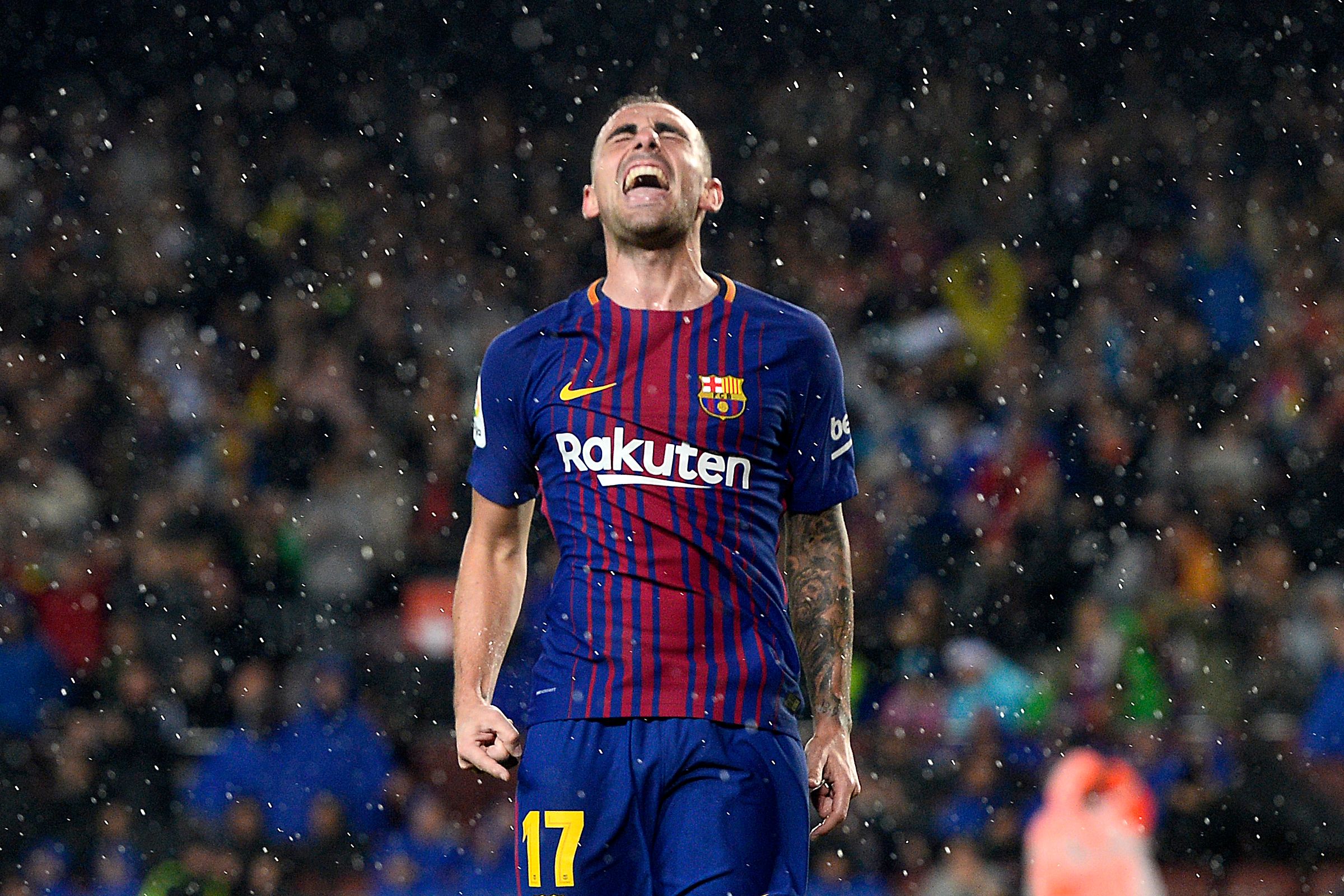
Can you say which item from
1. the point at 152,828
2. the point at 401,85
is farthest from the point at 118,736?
the point at 401,85

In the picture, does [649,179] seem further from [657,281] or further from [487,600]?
[487,600]

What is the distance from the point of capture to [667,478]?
309 centimetres

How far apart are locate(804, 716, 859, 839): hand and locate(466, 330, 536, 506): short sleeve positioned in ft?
2.42

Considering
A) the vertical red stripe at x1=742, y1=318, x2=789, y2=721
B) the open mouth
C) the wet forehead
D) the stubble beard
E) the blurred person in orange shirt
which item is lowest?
the blurred person in orange shirt

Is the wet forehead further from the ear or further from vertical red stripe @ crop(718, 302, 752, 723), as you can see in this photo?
vertical red stripe @ crop(718, 302, 752, 723)

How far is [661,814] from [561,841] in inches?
6.9

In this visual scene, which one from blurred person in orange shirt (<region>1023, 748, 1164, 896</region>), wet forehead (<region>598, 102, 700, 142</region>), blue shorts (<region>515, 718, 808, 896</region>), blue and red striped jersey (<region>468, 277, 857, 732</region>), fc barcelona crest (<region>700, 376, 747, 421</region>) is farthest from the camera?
blurred person in orange shirt (<region>1023, 748, 1164, 896</region>)

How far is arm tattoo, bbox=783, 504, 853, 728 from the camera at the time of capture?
10.7ft

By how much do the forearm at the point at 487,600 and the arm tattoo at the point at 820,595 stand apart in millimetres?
528

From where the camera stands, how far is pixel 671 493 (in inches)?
121

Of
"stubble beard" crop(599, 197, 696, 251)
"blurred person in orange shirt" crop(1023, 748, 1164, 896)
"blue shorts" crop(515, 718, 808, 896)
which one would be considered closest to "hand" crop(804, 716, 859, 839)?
"blue shorts" crop(515, 718, 808, 896)

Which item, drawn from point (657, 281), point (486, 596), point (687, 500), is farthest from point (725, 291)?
point (486, 596)

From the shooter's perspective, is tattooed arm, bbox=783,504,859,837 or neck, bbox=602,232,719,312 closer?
tattooed arm, bbox=783,504,859,837

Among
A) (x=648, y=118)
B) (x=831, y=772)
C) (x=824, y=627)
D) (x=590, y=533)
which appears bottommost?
(x=831, y=772)
